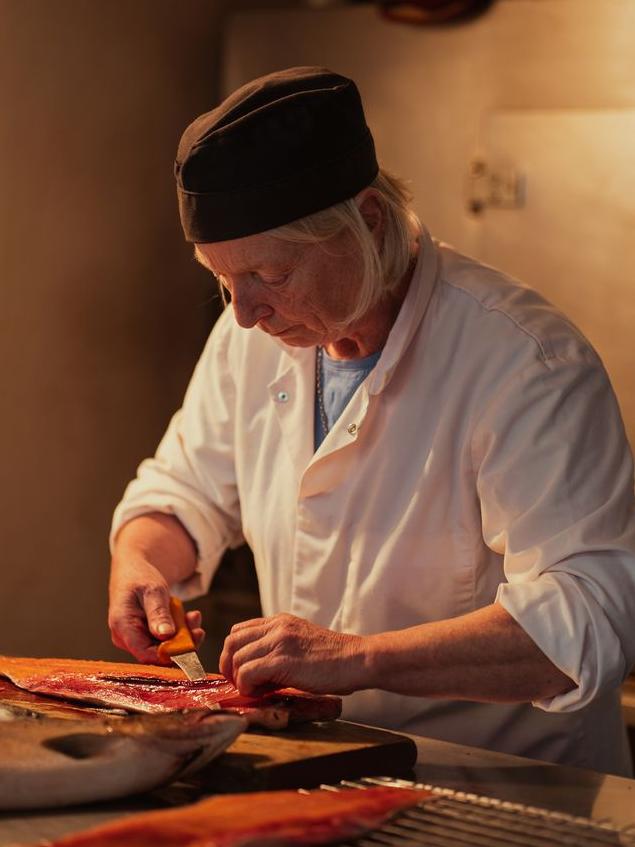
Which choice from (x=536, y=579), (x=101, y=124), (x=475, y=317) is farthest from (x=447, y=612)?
(x=101, y=124)

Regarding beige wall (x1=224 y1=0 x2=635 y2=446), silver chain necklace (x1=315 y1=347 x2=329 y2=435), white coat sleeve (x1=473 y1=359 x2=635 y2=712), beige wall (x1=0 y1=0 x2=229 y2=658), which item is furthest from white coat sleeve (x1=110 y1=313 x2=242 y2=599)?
beige wall (x1=0 y1=0 x2=229 y2=658)

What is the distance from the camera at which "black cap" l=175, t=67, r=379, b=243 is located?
1.69 meters

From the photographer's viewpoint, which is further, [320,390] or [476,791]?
[320,390]

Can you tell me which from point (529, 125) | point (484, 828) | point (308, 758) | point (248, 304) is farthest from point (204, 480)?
point (529, 125)

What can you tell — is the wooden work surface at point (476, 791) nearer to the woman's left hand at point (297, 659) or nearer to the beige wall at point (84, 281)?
the woman's left hand at point (297, 659)

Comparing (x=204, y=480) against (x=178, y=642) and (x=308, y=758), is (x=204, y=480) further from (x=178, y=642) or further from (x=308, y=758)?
(x=308, y=758)

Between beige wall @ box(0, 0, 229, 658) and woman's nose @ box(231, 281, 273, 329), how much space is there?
5.62ft

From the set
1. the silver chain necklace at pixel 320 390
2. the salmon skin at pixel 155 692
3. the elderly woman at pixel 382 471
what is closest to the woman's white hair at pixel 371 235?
the elderly woman at pixel 382 471

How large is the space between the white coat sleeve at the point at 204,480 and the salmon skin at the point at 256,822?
946 mm

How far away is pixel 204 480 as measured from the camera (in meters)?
2.20

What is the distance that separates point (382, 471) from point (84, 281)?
72.4 inches

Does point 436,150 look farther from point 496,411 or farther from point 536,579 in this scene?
point 536,579

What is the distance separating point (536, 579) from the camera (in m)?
1.65

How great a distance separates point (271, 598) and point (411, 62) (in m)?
1.62
